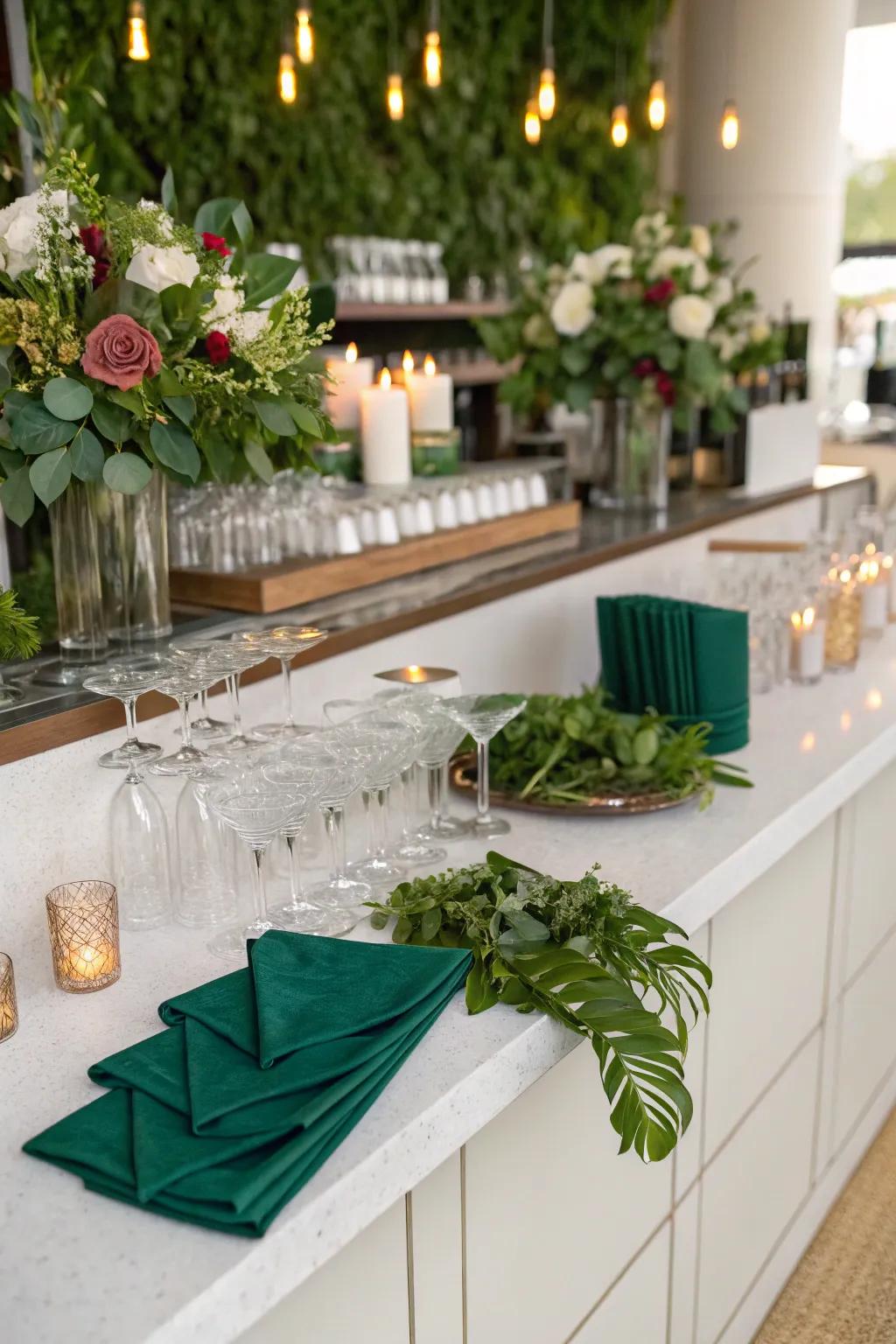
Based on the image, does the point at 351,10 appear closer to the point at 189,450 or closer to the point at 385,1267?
the point at 189,450

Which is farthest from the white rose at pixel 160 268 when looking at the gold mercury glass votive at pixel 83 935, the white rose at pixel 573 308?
the white rose at pixel 573 308

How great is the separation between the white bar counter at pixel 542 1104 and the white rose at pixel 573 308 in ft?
2.14

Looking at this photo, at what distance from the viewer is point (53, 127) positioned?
5.87 feet

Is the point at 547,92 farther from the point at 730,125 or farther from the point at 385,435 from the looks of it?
the point at 385,435

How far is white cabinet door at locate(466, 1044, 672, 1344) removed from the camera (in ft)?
4.35

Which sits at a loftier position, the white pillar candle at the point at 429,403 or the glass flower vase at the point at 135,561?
the white pillar candle at the point at 429,403

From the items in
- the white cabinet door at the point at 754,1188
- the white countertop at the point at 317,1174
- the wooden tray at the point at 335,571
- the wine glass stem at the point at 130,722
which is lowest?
the white cabinet door at the point at 754,1188

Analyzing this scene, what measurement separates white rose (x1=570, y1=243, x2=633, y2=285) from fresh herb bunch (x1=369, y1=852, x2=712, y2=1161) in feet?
5.93

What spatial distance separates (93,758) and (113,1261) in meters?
0.67

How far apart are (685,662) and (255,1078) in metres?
1.12

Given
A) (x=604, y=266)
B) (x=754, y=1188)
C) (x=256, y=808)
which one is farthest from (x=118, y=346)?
(x=604, y=266)

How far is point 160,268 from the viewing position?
4.82ft

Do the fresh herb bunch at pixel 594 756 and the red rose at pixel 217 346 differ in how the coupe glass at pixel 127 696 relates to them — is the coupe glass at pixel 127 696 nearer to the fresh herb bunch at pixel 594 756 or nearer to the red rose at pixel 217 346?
the red rose at pixel 217 346

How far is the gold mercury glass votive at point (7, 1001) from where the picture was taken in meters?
1.25
